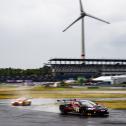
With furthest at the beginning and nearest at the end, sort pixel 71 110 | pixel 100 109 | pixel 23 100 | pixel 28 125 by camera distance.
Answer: pixel 23 100 < pixel 71 110 < pixel 100 109 < pixel 28 125

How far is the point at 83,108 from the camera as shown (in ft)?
183

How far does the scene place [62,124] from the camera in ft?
142

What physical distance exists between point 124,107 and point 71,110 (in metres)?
12.1

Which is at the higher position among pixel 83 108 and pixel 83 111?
pixel 83 108

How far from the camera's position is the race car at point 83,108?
5385 centimetres

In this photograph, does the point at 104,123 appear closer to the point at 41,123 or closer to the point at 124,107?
the point at 41,123

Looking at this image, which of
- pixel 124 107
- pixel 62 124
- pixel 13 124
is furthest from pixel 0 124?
pixel 124 107

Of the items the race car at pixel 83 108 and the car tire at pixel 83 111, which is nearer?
the race car at pixel 83 108

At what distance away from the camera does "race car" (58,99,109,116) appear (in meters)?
53.8

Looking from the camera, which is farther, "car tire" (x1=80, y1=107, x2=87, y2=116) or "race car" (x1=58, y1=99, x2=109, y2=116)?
"car tire" (x1=80, y1=107, x2=87, y2=116)

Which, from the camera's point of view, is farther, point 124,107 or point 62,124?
point 124,107

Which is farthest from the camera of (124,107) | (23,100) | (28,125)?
(23,100)

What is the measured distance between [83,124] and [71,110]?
14.6 m

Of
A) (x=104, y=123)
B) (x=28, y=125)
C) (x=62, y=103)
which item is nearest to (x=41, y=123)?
(x=28, y=125)
